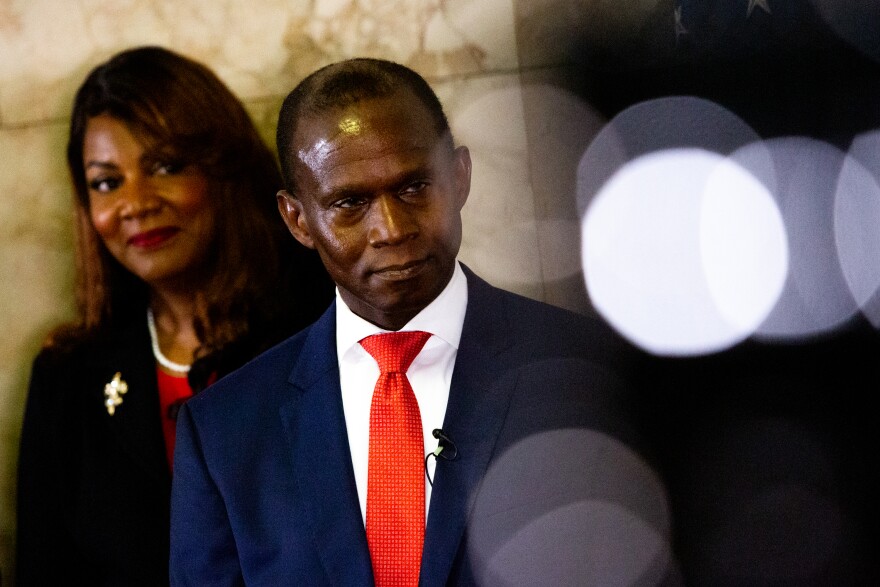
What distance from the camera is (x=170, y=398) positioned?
2355 mm

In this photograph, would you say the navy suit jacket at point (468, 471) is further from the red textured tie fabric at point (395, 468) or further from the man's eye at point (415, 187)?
the man's eye at point (415, 187)

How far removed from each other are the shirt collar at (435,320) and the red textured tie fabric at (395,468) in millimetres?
19

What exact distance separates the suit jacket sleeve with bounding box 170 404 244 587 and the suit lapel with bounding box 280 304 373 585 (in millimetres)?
189

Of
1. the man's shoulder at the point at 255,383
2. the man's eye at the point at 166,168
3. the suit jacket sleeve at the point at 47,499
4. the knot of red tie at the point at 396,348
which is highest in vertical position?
the man's eye at the point at 166,168

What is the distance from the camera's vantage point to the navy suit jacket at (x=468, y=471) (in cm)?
163

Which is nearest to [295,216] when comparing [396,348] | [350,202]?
[350,202]

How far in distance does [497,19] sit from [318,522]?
4.16ft

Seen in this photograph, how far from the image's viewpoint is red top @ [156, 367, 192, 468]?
2.30 meters

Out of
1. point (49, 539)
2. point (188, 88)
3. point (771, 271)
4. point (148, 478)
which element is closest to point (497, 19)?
point (188, 88)

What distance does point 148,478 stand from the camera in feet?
7.53

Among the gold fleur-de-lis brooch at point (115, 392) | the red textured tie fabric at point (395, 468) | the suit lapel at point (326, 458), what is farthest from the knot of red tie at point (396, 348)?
the gold fleur-de-lis brooch at point (115, 392)

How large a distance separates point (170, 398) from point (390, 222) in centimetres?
108

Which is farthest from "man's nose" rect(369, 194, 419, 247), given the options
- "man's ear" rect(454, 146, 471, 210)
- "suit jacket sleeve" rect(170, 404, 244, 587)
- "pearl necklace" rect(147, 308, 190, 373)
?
"pearl necklace" rect(147, 308, 190, 373)

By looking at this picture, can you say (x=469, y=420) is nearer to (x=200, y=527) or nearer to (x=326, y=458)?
(x=326, y=458)
